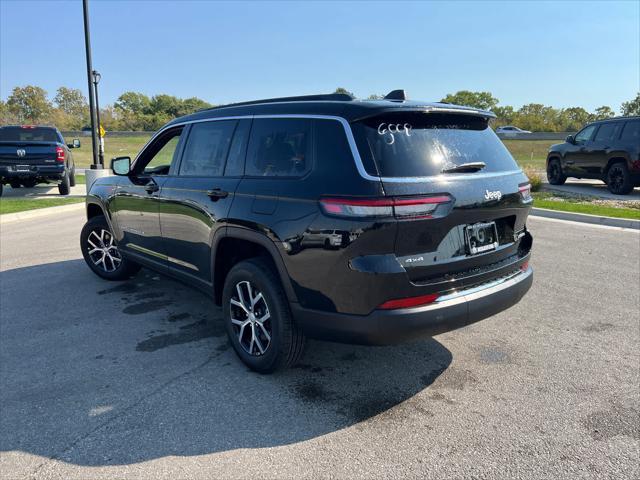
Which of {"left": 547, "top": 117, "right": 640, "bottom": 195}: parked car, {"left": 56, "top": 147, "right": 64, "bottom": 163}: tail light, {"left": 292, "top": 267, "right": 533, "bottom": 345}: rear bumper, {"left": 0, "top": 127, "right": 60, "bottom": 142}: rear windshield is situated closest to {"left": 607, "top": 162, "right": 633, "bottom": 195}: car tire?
{"left": 547, "top": 117, "right": 640, "bottom": 195}: parked car

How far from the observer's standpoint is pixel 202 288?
4090mm

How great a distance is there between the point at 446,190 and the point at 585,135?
542 inches

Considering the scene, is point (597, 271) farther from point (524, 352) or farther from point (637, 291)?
point (524, 352)

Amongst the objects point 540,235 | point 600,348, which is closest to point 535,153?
point 540,235

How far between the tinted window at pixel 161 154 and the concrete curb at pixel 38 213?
6805 mm

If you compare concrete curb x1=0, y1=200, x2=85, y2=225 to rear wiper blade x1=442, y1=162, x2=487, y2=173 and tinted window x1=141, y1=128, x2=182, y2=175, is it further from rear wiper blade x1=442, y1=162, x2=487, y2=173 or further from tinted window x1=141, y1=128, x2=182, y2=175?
rear wiper blade x1=442, y1=162, x2=487, y2=173

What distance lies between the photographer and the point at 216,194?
145 inches

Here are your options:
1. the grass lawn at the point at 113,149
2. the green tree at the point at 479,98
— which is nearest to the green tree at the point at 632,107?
the green tree at the point at 479,98

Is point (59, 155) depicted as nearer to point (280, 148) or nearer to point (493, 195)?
point (280, 148)

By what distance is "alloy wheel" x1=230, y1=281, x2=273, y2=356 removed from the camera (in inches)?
134

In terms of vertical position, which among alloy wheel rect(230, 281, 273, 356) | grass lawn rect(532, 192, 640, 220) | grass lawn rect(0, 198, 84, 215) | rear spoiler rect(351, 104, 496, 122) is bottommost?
alloy wheel rect(230, 281, 273, 356)

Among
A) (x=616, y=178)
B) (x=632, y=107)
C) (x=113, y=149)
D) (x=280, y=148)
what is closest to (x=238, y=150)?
(x=280, y=148)

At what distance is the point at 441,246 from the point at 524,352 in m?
1.57

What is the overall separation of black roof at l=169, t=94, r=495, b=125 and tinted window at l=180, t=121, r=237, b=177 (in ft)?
0.64
